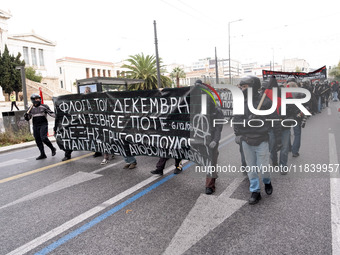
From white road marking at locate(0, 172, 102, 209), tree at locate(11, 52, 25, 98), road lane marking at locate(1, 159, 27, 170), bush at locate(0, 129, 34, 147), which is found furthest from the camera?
tree at locate(11, 52, 25, 98)

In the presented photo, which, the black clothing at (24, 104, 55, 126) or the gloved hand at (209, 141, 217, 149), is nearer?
the gloved hand at (209, 141, 217, 149)

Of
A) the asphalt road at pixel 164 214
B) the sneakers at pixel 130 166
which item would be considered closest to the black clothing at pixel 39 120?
the asphalt road at pixel 164 214

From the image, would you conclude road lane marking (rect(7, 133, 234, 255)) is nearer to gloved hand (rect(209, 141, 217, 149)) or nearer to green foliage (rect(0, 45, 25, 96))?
gloved hand (rect(209, 141, 217, 149))

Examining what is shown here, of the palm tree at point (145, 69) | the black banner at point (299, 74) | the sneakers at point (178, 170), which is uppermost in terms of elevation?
the palm tree at point (145, 69)

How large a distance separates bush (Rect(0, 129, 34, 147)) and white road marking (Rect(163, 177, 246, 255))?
9.66 metres

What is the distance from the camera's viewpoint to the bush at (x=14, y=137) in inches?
435

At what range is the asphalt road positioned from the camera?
2.95m

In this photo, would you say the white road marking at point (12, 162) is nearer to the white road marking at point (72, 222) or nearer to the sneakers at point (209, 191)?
the white road marking at point (72, 222)

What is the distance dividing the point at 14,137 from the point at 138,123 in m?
8.20

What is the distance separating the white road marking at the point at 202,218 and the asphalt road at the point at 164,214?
1 centimetres

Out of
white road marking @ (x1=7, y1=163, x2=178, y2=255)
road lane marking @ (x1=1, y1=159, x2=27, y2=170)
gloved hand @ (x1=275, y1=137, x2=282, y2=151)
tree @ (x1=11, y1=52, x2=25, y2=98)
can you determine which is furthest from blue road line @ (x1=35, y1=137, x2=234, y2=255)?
tree @ (x1=11, y1=52, x2=25, y2=98)

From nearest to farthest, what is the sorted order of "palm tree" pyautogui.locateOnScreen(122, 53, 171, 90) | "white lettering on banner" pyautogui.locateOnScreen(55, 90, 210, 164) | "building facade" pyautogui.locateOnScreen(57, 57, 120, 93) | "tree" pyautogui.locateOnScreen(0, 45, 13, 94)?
"white lettering on banner" pyautogui.locateOnScreen(55, 90, 210, 164) < "palm tree" pyautogui.locateOnScreen(122, 53, 171, 90) < "tree" pyautogui.locateOnScreen(0, 45, 13, 94) < "building facade" pyautogui.locateOnScreen(57, 57, 120, 93)

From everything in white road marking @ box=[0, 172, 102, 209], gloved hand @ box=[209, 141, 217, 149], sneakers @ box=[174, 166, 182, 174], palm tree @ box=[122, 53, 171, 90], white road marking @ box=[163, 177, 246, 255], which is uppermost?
palm tree @ box=[122, 53, 171, 90]

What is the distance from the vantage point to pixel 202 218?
3.55 metres
